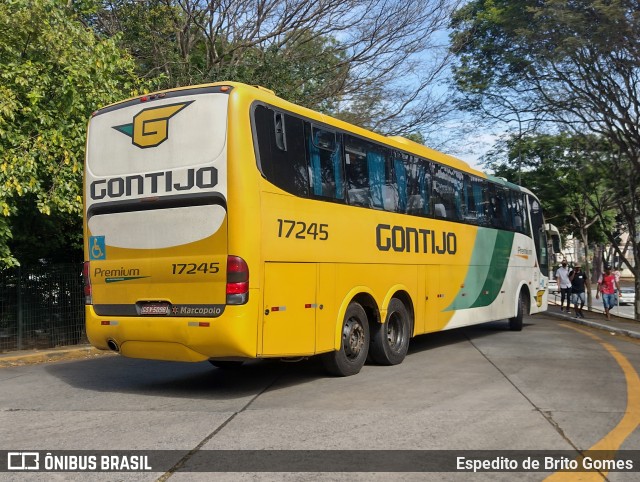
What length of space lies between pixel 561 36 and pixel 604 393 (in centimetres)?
1121

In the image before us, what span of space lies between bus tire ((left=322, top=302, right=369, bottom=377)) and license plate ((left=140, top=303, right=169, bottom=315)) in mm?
2443

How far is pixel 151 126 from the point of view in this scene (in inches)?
317

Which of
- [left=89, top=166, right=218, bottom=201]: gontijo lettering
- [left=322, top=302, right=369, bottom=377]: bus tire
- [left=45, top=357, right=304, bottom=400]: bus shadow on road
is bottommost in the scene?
[left=45, top=357, right=304, bottom=400]: bus shadow on road

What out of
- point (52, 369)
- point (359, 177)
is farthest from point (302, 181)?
point (52, 369)

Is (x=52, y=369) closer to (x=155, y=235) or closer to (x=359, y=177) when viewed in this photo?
(x=155, y=235)

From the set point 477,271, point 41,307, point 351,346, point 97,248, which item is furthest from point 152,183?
point 477,271

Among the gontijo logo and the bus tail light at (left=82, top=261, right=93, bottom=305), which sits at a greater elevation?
the gontijo logo

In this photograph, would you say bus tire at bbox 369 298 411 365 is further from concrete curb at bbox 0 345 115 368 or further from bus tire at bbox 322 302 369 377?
concrete curb at bbox 0 345 115 368

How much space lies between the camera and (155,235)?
309 inches

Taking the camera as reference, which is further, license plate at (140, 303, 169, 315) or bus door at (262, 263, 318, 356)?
license plate at (140, 303, 169, 315)

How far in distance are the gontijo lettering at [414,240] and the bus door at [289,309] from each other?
6.74ft

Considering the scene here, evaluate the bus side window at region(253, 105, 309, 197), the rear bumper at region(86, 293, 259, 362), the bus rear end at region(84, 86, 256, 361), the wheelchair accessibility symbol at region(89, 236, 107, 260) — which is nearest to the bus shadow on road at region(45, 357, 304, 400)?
the rear bumper at region(86, 293, 259, 362)

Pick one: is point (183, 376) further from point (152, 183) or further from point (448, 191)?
point (448, 191)

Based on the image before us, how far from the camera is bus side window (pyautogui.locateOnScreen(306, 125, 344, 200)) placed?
8602mm
